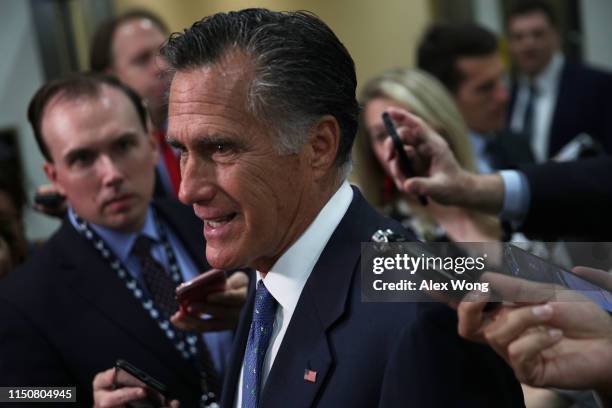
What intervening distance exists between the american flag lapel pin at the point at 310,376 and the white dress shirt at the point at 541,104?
12.1ft

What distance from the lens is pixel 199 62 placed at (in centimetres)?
152

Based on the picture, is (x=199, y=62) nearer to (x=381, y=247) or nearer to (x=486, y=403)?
(x=381, y=247)

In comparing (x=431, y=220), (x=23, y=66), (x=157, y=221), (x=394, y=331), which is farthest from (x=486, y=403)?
(x=23, y=66)

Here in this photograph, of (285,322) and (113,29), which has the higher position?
(113,29)

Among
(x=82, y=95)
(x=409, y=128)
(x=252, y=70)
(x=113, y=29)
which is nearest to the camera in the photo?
(x=252, y=70)

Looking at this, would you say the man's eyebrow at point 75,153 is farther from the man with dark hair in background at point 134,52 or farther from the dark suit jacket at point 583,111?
the dark suit jacket at point 583,111

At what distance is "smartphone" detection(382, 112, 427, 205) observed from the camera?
196 centimetres

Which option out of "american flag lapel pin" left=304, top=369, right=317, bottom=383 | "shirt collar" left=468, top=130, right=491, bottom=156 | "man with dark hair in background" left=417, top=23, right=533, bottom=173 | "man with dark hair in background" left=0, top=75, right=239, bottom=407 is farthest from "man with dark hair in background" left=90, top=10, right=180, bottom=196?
"american flag lapel pin" left=304, top=369, right=317, bottom=383

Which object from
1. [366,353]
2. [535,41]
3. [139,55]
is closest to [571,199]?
[366,353]

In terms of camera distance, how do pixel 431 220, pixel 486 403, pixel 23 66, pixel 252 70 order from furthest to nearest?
pixel 23 66 → pixel 431 220 → pixel 252 70 → pixel 486 403

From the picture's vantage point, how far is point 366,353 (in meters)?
1.38

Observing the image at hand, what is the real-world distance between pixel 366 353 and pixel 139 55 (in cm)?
258

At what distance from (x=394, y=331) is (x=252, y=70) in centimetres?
50

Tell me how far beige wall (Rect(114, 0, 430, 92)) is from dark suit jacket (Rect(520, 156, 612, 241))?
2.41m
